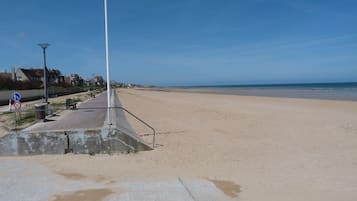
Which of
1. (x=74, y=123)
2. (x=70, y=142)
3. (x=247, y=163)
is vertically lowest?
(x=247, y=163)

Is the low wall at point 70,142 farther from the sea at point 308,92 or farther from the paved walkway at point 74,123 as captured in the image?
the sea at point 308,92

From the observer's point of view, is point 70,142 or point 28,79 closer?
point 70,142

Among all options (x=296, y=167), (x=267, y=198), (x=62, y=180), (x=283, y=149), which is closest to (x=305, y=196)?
(x=267, y=198)

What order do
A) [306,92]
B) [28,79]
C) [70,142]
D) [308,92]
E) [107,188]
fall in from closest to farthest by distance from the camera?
[107,188]
[70,142]
[308,92]
[306,92]
[28,79]

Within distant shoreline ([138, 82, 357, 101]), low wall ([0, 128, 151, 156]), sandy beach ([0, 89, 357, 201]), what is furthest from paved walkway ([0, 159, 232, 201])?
distant shoreline ([138, 82, 357, 101])

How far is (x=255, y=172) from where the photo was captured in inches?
240

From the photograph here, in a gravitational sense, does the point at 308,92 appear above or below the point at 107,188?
above

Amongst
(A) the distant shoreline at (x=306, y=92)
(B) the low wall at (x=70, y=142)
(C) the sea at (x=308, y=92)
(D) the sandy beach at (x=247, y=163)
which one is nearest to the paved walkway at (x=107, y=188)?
(D) the sandy beach at (x=247, y=163)

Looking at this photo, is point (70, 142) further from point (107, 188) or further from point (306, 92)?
point (306, 92)

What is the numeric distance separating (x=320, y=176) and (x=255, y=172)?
4.31 feet

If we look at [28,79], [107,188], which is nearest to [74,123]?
[107,188]

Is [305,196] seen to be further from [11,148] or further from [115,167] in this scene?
[11,148]

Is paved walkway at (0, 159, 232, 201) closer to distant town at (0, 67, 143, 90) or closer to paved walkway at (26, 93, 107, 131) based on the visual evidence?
paved walkway at (26, 93, 107, 131)

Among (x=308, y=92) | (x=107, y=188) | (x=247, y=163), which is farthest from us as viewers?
(x=308, y=92)
